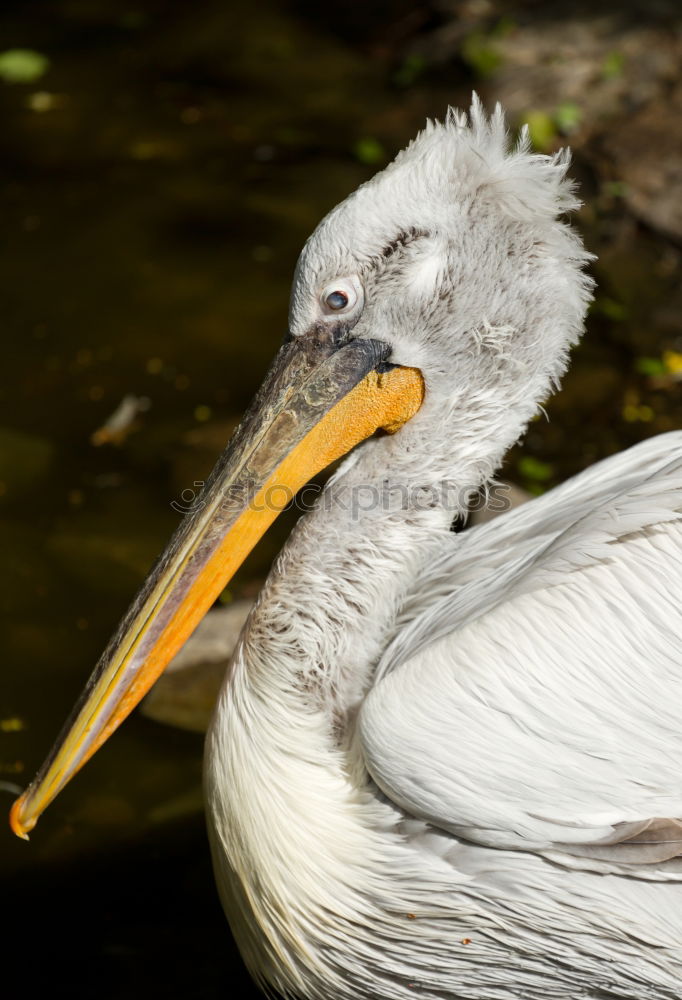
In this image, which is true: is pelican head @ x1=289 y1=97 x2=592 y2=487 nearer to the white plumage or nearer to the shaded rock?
the white plumage

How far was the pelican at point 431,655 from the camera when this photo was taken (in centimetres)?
213

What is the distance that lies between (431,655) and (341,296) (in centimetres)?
67

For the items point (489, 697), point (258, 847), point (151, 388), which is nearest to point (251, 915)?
point (258, 847)

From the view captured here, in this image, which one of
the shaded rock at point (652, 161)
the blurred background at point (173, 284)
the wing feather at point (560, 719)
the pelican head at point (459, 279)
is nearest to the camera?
the wing feather at point (560, 719)

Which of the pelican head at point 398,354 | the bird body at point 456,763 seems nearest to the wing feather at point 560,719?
the bird body at point 456,763

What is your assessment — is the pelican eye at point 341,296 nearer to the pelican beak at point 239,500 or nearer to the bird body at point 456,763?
the pelican beak at point 239,500

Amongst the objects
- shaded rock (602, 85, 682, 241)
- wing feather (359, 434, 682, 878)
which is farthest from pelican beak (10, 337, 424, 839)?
shaded rock (602, 85, 682, 241)

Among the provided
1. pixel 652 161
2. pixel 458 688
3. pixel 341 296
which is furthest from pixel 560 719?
pixel 652 161

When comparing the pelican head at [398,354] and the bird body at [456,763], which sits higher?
the pelican head at [398,354]

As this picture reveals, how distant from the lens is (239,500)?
2.34 m

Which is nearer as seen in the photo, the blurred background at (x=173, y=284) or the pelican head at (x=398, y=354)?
the pelican head at (x=398, y=354)

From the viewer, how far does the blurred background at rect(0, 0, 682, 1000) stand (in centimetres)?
319

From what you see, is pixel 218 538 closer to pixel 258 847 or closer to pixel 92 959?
pixel 258 847

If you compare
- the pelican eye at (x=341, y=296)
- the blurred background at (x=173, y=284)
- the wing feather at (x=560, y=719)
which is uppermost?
the pelican eye at (x=341, y=296)
